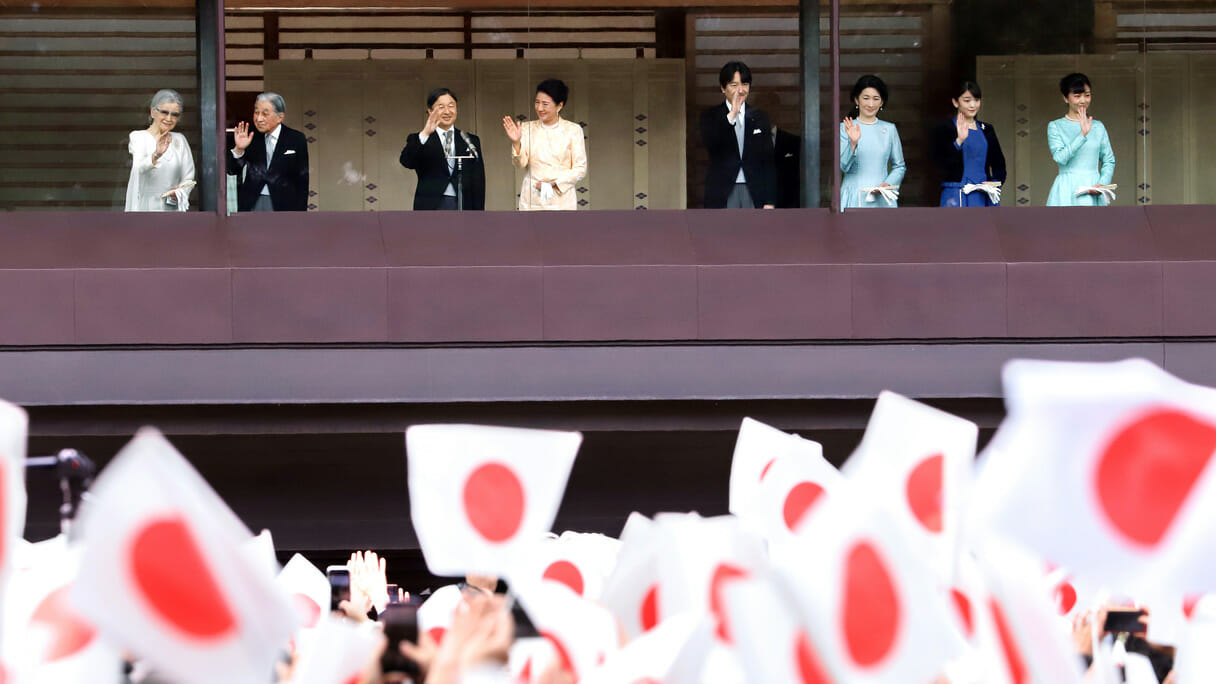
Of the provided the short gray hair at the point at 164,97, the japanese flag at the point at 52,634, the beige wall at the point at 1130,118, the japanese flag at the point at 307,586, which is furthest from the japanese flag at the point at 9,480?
the beige wall at the point at 1130,118

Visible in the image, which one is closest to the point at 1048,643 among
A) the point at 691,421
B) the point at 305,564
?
the point at 305,564

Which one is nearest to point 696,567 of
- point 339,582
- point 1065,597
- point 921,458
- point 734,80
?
point 921,458

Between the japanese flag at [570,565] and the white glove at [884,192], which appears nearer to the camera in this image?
the japanese flag at [570,565]

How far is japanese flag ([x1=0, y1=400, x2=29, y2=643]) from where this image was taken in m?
3.26

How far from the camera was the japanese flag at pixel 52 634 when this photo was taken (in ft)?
11.0

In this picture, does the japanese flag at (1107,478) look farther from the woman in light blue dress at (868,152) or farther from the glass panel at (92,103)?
the glass panel at (92,103)

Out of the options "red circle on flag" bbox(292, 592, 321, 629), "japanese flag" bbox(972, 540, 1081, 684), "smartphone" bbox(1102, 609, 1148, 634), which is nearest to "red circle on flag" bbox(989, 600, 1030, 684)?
"japanese flag" bbox(972, 540, 1081, 684)

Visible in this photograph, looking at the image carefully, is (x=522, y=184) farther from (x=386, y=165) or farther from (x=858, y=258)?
(x=858, y=258)

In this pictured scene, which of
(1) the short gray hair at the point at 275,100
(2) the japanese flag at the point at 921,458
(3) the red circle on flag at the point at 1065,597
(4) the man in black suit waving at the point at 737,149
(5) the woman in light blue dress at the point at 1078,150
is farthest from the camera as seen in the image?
(5) the woman in light blue dress at the point at 1078,150

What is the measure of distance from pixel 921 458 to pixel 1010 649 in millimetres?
1505

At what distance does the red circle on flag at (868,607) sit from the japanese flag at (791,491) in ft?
5.47

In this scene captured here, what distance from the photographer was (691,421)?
11.1m

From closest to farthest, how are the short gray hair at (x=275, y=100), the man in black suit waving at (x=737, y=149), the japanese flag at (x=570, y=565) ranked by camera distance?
the japanese flag at (x=570, y=565), the short gray hair at (x=275, y=100), the man in black suit waving at (x=737, y=149)

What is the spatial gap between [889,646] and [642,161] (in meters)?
8.34
